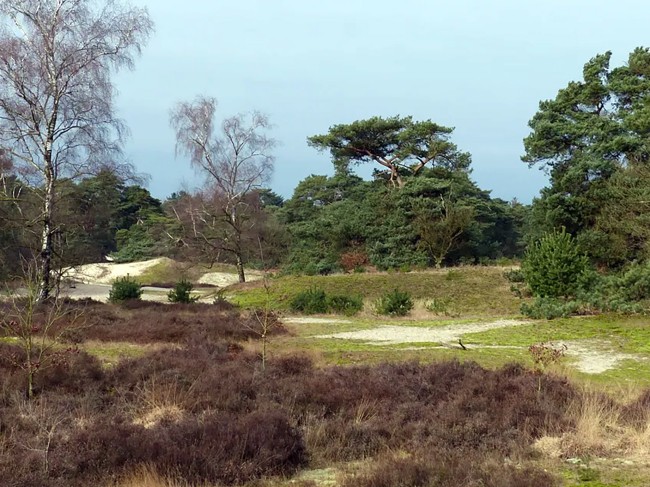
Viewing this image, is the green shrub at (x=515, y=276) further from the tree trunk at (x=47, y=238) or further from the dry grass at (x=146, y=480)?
the dry grass at (x=146, y=480)

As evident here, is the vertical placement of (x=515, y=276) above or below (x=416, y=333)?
above

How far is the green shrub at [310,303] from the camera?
23156mm

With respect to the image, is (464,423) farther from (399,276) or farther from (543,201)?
(543,201)

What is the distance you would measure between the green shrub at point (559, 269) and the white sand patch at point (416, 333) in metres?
3.19

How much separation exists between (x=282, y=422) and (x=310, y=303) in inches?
688

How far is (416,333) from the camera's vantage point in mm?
16641

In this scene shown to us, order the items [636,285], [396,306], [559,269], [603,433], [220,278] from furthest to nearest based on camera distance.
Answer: [220,278] < [396,306] < [559,269] < [636,285] < [603,433]

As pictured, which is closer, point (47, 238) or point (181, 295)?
point (47, 238)

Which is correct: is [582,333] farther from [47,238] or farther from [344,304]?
[47,238]

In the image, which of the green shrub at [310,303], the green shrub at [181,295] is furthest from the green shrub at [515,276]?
the green shrub at [181,295]

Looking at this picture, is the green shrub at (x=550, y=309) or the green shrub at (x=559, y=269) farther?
the green shrub at (x=559, y=269)

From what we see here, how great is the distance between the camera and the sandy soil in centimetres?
1160

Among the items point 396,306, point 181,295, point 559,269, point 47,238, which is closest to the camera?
point 47,238

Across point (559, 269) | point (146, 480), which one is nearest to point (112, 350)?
point (146, 480)
